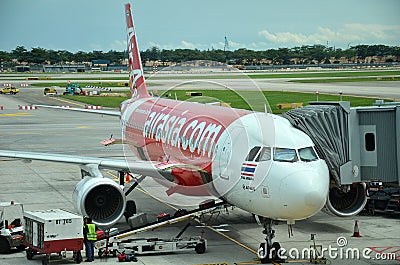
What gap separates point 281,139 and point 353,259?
469 centimetres

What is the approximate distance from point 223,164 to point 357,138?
4.52 meters

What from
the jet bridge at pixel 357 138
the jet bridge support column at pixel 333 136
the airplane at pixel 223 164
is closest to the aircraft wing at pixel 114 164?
the airplane at pixel 223 164

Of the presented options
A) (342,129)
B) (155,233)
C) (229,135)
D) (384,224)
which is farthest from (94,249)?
(384,224)

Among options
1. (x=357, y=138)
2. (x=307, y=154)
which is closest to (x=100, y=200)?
(x=307, y=154)

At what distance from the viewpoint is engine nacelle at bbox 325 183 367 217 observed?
25.6 metres

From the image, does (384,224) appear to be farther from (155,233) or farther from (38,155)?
(38,155)

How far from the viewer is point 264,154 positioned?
856 inches

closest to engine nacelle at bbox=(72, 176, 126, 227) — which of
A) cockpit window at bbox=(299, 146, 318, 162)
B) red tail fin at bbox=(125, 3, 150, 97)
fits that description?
cockpit window at bbox=(299, 146, 318, 162)

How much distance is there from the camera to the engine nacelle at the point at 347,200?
25609mm

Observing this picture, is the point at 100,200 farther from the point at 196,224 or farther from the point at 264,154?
the point at 264,154

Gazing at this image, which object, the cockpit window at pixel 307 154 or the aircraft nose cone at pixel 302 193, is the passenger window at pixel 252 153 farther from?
the aircraft nose cone at pixel 302 193

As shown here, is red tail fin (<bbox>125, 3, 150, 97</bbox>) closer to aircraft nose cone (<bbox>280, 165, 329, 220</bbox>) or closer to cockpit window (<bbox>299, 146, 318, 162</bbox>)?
cockpit window (<bbox>299, 146, 318, 162</bbox>)

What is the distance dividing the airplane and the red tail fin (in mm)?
4855

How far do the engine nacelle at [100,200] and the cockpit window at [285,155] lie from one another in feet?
24.3
